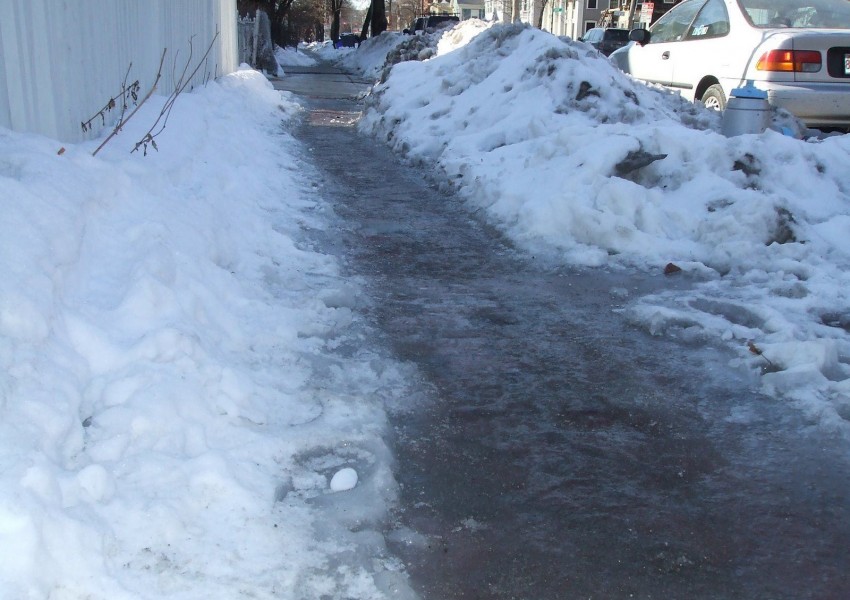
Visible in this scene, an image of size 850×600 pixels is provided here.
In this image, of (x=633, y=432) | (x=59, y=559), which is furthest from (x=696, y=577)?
Result: (x=59, y=559)

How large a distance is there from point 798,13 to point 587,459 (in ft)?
26.6

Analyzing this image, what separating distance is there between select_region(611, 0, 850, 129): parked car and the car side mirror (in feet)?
0.06

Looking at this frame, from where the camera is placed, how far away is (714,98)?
945 cm

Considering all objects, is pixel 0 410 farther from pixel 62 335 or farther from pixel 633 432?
pixel 633 432

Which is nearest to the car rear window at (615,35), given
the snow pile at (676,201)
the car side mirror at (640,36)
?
the car side mirror at (640,36)

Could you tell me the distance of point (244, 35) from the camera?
2323 centimetres

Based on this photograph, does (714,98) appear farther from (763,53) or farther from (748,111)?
(748,111)

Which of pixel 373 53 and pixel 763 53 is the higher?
pixel 373 53

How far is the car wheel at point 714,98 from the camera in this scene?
9258mm

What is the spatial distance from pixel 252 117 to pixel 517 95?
12.5 ft

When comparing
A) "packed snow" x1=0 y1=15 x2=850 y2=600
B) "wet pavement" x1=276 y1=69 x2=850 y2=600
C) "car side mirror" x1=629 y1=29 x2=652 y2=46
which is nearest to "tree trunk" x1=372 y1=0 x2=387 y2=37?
"car side mirror" x1=629 y1=29 x2=652 y2=46

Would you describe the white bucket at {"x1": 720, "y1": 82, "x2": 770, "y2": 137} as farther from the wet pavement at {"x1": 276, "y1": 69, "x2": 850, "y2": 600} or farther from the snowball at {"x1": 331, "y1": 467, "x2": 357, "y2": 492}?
the snowball at {"x1": 331, "y1": 467, "x2": 357, "y2": 492}

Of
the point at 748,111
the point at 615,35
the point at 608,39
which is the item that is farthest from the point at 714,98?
the point at 615,35

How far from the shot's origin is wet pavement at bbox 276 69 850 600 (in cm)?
255
